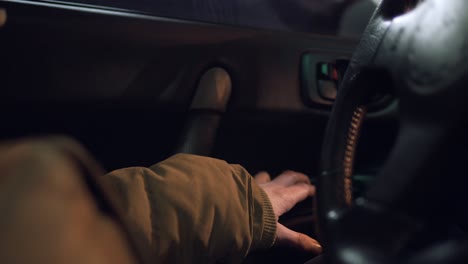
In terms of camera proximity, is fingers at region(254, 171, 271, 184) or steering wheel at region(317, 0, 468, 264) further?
fingers at region(254, 171, 271, 184)

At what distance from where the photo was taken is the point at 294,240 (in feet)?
2.48

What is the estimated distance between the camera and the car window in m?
0.99

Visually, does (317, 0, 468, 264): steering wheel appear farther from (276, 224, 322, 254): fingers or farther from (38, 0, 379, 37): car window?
(38, 0, 379, 37): car window

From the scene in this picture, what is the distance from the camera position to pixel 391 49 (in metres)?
0.53

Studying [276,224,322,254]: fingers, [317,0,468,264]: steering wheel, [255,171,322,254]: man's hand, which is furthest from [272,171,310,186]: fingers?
[317,0,468,264]: steering wheel

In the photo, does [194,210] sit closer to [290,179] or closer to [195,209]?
[195,209]

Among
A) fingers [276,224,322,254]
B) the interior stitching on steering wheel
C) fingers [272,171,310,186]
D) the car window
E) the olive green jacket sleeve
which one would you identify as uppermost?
the car window

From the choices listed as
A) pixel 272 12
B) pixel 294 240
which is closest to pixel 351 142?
pixel 294 240

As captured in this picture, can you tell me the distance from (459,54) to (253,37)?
22.3 inches

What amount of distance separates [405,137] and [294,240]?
1.07ft

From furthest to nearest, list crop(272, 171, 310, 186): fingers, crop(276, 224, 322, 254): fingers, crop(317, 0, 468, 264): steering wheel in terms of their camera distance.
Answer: crop(272, 171, 310, 186): fingers → crop(276, 224, 322, 254): fingers → crop(317, 0, 468, 264): steering wheel

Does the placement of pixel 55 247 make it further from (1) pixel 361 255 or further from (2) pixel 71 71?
(2) pixel 71 71

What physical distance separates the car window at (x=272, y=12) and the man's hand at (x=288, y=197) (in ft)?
1.05

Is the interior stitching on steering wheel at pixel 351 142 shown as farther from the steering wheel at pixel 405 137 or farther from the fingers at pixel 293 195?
the fingers at pixel 293 195
